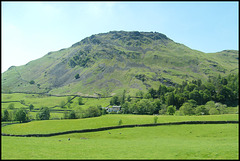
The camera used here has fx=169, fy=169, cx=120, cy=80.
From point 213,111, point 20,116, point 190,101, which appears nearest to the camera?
point 213,111

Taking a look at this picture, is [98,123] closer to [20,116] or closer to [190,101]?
[20,116]

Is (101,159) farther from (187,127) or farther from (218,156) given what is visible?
(187,127)

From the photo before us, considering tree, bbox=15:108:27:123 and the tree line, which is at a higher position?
the tree line

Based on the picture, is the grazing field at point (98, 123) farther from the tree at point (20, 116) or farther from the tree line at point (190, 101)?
the tree line at point (190, 101)

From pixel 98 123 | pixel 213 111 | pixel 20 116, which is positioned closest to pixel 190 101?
pixel 213 111

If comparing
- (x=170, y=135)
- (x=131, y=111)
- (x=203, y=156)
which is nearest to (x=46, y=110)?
(x=131, y=111)

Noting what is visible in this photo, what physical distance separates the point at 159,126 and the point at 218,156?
150ft

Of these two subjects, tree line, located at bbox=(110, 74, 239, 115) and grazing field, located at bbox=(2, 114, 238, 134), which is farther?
tree line, located at bbox=(110, 74, 239, 115)

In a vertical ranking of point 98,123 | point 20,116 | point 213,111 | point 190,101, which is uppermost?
point 190,101

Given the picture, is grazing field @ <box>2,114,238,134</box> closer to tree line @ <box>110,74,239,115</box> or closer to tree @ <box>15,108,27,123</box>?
tree @ <box>15,108,27,123</box>

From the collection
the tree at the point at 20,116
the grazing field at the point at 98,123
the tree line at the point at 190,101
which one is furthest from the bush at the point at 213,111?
the tree at the point at 20,116

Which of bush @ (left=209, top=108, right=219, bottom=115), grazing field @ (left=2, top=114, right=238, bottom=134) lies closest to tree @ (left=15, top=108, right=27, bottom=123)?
grazing field @ (left=2, top=114, right=238, bottom=134)

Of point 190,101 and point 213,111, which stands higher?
point 190,101

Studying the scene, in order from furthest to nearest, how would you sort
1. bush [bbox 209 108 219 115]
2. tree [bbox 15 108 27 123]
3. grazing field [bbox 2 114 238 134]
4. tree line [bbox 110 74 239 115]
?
tree line [bbox 110 74 239 115], tree [bbox 15 108 27 123], bush [bbox 209 108 219 115], grazing field [bbox 2 114 238 134]
